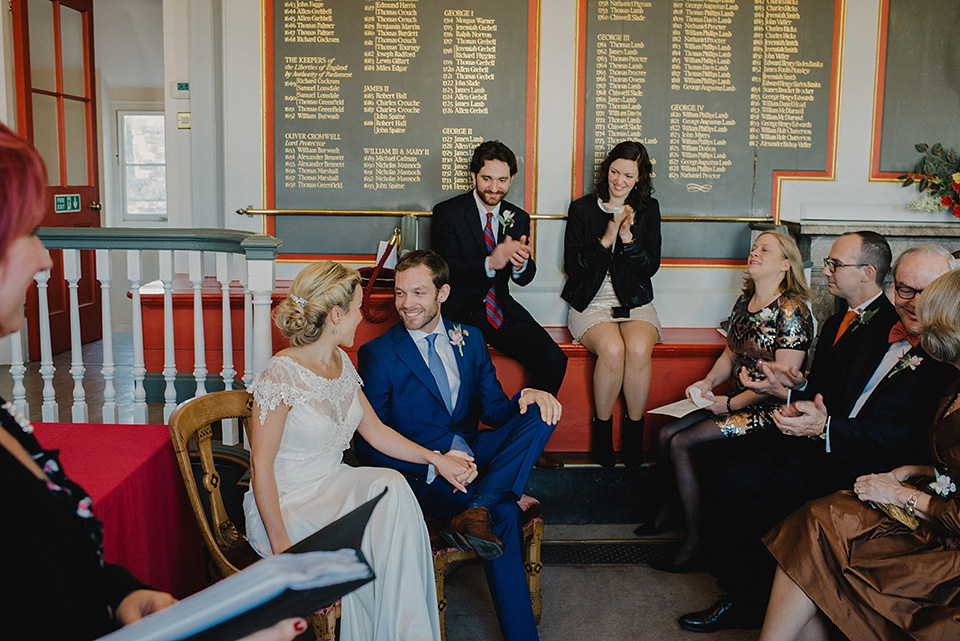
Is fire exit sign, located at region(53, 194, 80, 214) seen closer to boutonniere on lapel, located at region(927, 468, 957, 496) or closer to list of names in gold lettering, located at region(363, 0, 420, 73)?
list of names in gold lettering, located at region(363, 0, 420, 73)

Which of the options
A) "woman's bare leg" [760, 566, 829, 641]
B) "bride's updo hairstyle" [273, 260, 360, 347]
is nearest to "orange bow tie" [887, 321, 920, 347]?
"woman's bare leg" [760, 566, 829, 641]

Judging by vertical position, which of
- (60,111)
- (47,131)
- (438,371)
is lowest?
(438,371)

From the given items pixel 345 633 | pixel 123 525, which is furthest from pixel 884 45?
pixel 123 525

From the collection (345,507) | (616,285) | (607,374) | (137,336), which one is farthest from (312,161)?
(345,507)

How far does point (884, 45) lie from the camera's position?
4.67 m

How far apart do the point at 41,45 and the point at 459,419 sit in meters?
4.56

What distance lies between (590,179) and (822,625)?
2787 mm

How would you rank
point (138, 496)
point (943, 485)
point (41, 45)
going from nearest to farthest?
point (138, 496) < point (943, 485) < point (41, 45)

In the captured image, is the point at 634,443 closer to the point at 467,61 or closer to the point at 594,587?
the point at 594,587

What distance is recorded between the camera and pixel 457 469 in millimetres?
2664

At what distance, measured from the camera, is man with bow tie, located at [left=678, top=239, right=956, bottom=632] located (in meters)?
2.63

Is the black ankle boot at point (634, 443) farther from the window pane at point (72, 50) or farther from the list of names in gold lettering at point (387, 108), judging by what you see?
the window pane at point (72, 50)

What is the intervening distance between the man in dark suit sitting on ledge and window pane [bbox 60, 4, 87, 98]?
355 centimetres

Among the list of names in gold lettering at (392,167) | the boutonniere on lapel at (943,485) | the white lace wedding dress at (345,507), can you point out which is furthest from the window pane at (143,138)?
the boutonniere on lapel at (943,485)
